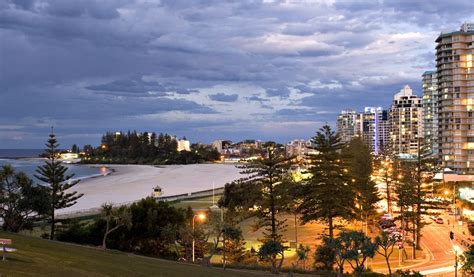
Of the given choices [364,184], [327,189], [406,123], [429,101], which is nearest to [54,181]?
[327,189]

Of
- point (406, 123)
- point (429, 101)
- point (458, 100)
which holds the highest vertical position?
point (429, 101)

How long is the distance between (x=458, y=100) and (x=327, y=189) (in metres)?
53.9

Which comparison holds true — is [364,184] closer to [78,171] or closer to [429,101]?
[429,101]

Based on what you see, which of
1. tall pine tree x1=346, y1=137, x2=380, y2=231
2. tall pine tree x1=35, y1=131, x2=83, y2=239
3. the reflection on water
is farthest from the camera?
the reflection on water

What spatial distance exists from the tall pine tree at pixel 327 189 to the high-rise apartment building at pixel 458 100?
49.7 metres

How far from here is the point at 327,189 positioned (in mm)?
33750

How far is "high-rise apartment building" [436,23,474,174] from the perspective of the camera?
77.4 m

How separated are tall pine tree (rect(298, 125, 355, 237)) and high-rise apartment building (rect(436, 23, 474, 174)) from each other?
163 feet

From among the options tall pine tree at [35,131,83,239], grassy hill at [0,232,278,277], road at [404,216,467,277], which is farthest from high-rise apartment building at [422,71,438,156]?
grassy hill at [0,232,278,277]

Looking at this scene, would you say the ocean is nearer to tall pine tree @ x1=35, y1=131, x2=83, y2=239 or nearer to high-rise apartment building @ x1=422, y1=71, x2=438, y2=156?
tall pine tree @ x1=35, y1=131, x2=83, y2=239

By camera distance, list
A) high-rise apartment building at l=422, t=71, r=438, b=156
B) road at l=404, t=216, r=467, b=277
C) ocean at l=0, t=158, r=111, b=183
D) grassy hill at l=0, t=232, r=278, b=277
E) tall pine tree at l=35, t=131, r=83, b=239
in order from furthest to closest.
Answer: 1. high-rise apartment building at l=422, t=71, r=438, b=156
2. ocean at l=0, t=158, r=111, b=183
3. tall pine tree at l=35, t=131, r=83, b=239
4. road at l=404, t=216, r=467, b=277
5. grassy hill at l=0, t=232, r=278, b=277

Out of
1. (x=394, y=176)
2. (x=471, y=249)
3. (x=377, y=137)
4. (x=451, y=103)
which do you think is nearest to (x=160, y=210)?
(x=471, y=249)

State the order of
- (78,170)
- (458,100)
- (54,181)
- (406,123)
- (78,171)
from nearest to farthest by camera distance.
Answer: (54,181)
(458,100)
(78,171)
(78,170)
(406,123)

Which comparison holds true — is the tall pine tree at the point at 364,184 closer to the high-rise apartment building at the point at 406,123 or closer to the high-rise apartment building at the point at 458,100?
the high-rise apartment building at the point at 458,100
